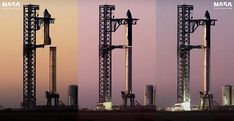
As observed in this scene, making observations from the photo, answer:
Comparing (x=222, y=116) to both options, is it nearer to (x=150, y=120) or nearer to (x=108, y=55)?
(x=150, y=120)

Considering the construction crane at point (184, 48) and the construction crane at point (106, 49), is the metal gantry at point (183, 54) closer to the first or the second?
the construction crane at point (184, 48)

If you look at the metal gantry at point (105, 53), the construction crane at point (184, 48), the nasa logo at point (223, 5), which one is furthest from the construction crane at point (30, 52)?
the nasa logo at point (223, 5)

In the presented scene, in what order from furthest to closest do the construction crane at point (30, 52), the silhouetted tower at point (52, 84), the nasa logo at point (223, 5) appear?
the construction crane at point (30, 52), the silhouetted tower at point (52, 84), the nasa logo at point (223, 5)

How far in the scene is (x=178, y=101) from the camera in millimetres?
20281

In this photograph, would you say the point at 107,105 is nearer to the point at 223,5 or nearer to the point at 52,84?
the point at 52,84

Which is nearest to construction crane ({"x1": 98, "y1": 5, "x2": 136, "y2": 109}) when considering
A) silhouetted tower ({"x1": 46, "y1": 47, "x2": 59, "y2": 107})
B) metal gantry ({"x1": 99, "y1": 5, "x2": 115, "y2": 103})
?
metal gantry ({"x1": 99, "y1": 5, "x2": 115, "y2": 103})

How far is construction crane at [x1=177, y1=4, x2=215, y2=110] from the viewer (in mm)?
19844

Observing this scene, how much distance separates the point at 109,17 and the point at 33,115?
624cm

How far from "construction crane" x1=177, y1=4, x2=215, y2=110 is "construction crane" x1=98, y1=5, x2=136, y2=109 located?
161 cm

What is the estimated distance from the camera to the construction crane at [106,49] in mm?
20594

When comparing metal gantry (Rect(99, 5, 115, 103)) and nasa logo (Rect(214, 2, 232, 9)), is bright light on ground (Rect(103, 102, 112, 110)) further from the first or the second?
nasa logo (Rect(214, 2, 232, 9))

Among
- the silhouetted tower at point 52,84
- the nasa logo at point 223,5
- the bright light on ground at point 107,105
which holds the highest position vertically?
the nasa logo at point 223,5

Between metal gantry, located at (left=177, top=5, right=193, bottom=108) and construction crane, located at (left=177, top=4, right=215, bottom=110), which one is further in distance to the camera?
metal gantry, located at (left=177, top=5, right=193, bottom=108)

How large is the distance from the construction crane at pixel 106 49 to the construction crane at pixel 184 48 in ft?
5.27
